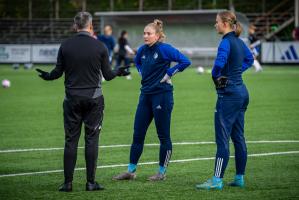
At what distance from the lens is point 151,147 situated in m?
14.4

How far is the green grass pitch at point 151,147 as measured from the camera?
32.6 feet

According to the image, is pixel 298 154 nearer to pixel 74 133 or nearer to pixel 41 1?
pixel 74 133

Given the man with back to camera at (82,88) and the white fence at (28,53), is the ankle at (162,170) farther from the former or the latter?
the white fence at (28,53)

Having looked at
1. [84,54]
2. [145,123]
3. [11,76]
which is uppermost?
[84,54]

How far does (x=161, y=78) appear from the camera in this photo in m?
10.9

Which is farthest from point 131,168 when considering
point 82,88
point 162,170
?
point 82,88

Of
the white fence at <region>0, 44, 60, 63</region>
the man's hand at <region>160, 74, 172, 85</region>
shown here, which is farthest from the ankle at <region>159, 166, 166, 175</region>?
the white fence at <region>0, 44, 60, 63</region>

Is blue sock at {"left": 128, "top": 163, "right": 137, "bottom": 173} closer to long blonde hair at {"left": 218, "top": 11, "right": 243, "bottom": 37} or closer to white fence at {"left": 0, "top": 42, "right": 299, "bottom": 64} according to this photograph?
long blonde hair at {"left": 218, "top": 11, "right": 243, "bottom": 37}

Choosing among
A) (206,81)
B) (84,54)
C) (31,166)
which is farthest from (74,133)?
(206,81)

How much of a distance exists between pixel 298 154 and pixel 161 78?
3.45 m

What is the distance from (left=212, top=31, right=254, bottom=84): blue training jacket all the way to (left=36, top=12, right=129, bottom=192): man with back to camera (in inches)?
58.2

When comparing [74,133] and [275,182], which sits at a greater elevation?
[74,133]

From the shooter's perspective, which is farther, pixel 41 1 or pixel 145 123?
pixel 41 1

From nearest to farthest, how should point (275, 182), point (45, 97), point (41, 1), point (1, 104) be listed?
1. point (275, 182)
2. point (1, 104)
3. point (45, 97)
4. point (41, 1)
